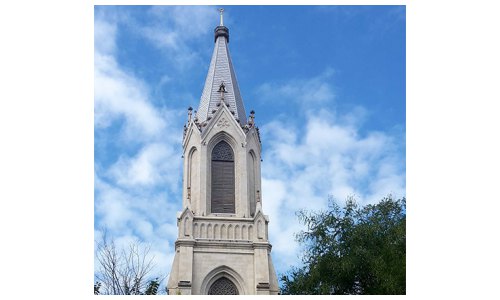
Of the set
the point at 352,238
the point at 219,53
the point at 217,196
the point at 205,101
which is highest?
the point at 219,53

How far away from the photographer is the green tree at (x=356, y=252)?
961 inches

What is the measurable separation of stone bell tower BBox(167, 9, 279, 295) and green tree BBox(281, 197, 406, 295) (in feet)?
6.85

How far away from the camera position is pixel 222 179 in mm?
30641

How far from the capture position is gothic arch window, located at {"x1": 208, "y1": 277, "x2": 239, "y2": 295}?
2794cm

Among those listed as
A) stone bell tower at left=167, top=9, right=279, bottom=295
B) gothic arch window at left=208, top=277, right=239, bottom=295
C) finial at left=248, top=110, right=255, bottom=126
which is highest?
finial at left=248, top=110, right=255, bottom=126

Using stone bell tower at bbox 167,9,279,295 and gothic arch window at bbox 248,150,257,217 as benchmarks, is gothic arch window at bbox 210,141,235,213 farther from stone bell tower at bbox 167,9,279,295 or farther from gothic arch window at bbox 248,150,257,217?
gothic arch window at bbox 248,150,257,217

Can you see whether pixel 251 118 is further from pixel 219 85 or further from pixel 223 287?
pixel 223 287

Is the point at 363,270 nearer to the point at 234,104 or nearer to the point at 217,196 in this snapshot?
the point at 217,196

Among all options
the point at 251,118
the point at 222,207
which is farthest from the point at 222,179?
the point at 251,118

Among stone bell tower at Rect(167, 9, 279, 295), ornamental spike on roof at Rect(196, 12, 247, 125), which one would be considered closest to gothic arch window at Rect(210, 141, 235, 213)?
stone bell tower at Rect(167, 9, 279, 295)

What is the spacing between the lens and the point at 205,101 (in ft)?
110

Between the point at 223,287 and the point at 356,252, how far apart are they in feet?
19.1

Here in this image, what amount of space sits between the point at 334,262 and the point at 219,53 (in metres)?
14.3

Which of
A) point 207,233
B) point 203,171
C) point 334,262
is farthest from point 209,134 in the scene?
point 334,262
